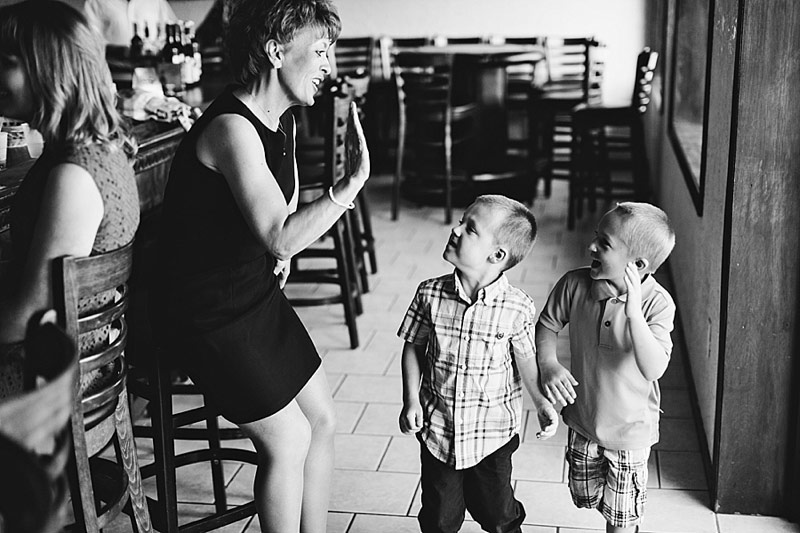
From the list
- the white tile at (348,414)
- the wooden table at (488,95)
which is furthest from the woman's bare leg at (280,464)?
the wooden table at (488,95)

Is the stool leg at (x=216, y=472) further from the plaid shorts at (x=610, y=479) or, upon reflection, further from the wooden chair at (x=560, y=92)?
the wooden chair at (x=560, y=92)

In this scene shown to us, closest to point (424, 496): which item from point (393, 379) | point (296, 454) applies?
point (296, 454)

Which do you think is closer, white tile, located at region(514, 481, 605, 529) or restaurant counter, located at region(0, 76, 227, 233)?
white tile, located at region(514, 481, 605, 529)

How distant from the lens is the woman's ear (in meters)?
1.99

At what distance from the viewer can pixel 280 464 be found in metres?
2.03

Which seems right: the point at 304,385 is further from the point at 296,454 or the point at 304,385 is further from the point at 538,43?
the point at 538,43

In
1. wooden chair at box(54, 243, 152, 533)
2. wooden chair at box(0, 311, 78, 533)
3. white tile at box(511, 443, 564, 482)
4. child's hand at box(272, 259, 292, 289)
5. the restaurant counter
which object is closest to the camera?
wooden chair at box(0, 311, 78, 533)

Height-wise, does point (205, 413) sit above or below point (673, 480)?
above

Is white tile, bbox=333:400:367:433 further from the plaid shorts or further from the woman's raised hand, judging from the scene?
the woman's raised hand

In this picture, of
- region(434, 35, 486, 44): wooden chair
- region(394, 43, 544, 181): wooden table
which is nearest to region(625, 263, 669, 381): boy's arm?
region(394, 43, 544, 181): wooden table

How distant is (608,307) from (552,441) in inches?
47.4

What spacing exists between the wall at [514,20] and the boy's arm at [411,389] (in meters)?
6.39

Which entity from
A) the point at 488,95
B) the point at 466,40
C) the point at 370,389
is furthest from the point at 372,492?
the point at 466,40

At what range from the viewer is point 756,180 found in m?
2.35
